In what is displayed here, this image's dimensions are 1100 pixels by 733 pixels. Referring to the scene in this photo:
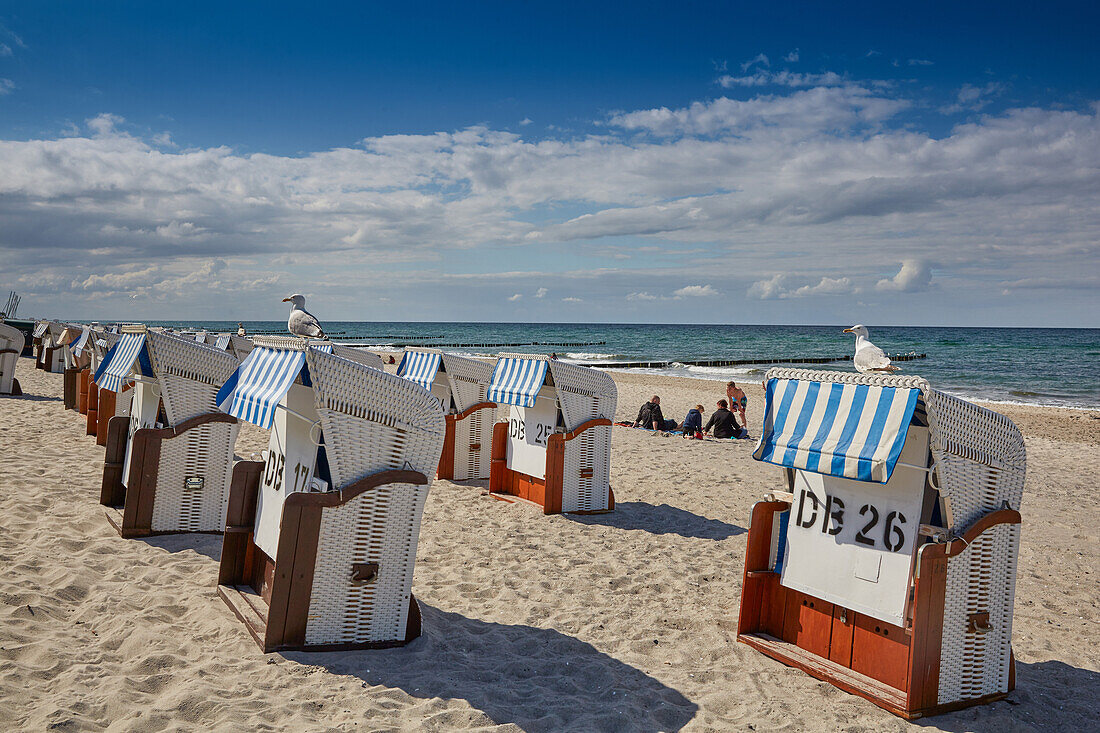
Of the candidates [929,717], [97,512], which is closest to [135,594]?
[97,512]

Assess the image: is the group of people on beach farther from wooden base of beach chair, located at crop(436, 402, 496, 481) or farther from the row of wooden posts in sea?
the row of wooden posts in sea

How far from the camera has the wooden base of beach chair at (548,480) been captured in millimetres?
→ 8008

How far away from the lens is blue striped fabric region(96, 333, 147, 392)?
6.48 m

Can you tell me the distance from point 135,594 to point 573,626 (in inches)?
119

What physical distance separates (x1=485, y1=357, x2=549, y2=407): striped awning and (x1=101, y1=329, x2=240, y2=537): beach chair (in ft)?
9.85

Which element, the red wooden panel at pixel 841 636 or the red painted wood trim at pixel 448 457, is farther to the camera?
the red painted wood trim at pixel 448 457

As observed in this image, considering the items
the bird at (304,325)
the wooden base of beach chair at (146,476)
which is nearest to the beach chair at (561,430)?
the bird at (304,325)

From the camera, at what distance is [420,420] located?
4352 millimetres

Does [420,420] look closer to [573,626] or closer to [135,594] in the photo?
[573,626]

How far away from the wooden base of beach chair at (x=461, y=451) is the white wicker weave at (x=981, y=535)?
239 inches

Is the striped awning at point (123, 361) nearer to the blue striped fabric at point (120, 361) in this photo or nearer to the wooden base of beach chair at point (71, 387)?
the blue striped fabric at point (120, 361)

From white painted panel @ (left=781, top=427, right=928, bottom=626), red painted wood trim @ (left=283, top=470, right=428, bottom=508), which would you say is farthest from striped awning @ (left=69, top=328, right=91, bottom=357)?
white painted panel @ (left=781, top=427, right=928, bottom=626)

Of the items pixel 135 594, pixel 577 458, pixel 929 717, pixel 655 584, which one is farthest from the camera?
pixel 577 458

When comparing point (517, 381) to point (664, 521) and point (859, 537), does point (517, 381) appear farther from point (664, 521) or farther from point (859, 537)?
point (859, 537)
